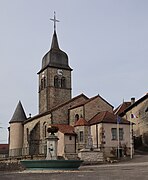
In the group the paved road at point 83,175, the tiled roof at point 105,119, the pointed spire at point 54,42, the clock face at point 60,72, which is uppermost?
the pointed spire at point 54,42

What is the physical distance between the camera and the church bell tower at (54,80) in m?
50.8

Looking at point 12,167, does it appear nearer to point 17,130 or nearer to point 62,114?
point 62,114

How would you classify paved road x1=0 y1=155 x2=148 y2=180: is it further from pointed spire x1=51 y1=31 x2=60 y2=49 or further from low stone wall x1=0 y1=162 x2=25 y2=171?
pointed spire x1=51 y1=31 x2=60 y2=49

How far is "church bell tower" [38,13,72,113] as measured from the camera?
50.8 metres

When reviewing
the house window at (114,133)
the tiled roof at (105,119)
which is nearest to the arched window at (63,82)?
the tiled roof at (105,119)

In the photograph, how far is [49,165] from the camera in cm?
2000

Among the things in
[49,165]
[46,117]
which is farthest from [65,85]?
[49,165]

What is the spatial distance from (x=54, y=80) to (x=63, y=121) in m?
10.0

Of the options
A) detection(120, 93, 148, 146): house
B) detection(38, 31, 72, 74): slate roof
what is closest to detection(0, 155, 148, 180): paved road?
detection(120, 93, 148, 146): house

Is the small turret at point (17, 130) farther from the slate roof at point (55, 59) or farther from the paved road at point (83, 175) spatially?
the paved road at point (83, 175)

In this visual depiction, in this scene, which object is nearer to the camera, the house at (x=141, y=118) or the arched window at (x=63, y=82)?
the house at (x=141, y=118)

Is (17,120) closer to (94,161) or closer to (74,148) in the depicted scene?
(74,148)

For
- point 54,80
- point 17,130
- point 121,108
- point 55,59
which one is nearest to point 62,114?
point 54,80

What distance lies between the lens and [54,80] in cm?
5169
